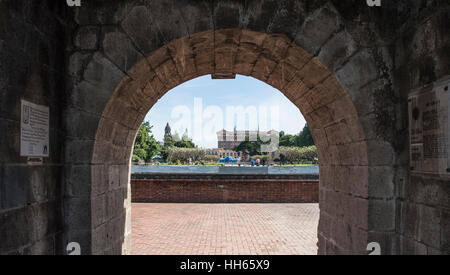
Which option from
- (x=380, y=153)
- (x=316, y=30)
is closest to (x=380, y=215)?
(x=380, y=153)

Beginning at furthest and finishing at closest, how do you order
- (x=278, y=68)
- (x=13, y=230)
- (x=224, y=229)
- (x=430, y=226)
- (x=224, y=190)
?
1. (x=224, y=190)
2. (x=224, y=229)
3. (x=278, y=68)
4. (x=430, y=226)
5. (x=13, y=230)

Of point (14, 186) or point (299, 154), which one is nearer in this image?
point (14, 186)

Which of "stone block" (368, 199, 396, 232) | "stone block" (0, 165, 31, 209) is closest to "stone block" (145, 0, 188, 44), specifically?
"stone block" (0, 165, 31, 209)

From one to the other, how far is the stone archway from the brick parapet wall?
7.65 meters

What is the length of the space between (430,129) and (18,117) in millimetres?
3747

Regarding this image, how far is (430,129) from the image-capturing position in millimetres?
2158

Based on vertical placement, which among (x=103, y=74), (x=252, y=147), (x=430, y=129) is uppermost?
(x=103, y=74)

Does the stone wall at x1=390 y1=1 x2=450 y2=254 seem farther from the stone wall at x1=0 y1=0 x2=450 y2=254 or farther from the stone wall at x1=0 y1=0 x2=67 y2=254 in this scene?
→ the stone wall at x1=0 y1=0 x2=67 y2=254

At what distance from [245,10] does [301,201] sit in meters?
9.94

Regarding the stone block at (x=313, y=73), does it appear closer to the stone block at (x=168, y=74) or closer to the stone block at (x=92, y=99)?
the stone block at (x=168, y=74)

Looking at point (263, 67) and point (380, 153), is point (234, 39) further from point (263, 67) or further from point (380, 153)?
point (380, 153)

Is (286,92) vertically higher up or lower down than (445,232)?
higher up

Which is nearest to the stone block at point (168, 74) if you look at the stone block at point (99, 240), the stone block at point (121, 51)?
the stone block at point (121, 51)

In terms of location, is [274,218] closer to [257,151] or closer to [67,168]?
[67,168]
